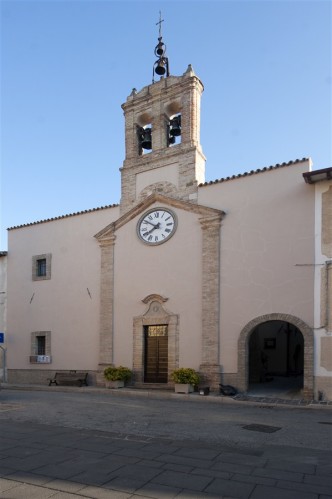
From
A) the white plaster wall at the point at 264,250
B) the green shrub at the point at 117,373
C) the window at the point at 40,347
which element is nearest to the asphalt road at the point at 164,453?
the white plaster wall at the point at 264,250

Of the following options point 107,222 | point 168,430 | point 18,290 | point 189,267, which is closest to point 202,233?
point 189,267

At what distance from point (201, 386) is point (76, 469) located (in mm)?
9425

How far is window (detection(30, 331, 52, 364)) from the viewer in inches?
755

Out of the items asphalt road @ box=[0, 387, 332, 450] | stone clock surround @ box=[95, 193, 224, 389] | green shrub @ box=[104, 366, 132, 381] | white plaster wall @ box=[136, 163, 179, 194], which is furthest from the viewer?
white plaster wall @ box=[136, 163, 179, 194]

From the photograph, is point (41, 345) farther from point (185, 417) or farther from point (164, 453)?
point (164, 453)

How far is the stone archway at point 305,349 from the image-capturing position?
1307 centimetres

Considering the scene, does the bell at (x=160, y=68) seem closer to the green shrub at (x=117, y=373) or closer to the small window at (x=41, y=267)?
the small window at (x=41, y=267)

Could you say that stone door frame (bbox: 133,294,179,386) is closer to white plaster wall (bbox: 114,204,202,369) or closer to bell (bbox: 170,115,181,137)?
white plaster wall (bbox: 114,204,202,369)

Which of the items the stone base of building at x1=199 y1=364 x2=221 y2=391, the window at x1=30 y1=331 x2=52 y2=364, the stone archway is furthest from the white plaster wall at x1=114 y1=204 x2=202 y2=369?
the window at x1=30 y1=331 x2=52 y2=364

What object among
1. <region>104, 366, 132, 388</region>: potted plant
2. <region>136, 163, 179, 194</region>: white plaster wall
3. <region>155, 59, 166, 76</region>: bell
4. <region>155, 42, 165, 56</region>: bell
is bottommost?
<region>104, 366, 132, 388</region>: potted plant

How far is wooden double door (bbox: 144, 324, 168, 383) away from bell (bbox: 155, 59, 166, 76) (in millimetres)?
10484

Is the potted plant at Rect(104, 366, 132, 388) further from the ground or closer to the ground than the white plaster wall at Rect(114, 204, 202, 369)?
closer to the ground

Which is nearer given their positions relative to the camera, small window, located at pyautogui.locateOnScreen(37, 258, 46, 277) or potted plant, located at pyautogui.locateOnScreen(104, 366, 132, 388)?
potted plant, located at pyautogui.locateOnScreen(104, 366, 132, 388)

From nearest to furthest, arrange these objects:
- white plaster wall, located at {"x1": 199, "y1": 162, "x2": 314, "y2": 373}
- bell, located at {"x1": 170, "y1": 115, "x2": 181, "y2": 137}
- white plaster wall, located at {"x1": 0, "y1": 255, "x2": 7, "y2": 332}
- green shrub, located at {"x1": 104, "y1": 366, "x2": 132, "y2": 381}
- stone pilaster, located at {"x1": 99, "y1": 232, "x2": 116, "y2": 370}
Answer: white plaster wall, located at {"x1": 199, "y1": 162, "x2": 314, "y2": 373} → green shrub, located at {"x1": 104, "y1": 366, "x2": 132, "y2": 381} → stone pilaster, located at {"x1": 99, "y1": 232, "x2": 116, "y2": 370} → bell, located at {"x1": 170, "y1": 115, "x2": 181, "y2": 137} → white plaster wall, located at {"x1": 0, "y1": 255, "x2": 7, "y2": 332}
